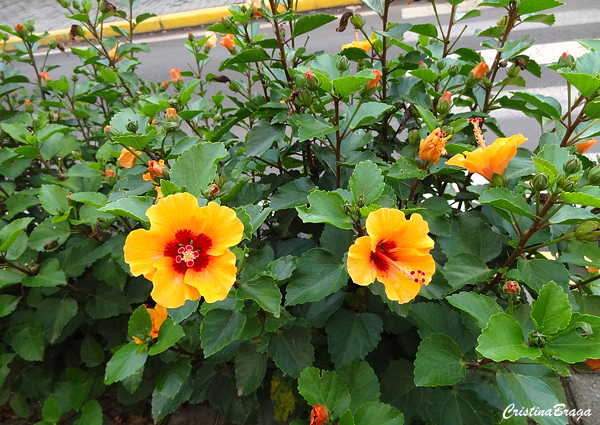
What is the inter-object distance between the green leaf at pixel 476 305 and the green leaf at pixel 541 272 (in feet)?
0.52

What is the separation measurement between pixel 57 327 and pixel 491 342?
1.61 meters

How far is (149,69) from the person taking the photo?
633 cm

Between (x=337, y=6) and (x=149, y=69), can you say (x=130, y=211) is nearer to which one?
(x=149, y=69)

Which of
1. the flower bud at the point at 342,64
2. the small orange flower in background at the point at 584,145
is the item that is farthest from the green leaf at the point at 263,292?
the small orange flower in background at the point at 584,145

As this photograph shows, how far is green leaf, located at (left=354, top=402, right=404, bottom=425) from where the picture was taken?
1.00 metres

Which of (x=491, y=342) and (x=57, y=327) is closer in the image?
(x=491, y=342)

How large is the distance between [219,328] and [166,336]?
0.24m

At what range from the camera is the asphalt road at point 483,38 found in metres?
4.30

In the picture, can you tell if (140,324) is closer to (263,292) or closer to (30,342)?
(263,292)

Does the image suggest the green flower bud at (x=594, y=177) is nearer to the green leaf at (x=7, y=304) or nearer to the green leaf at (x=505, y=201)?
the green leaf at (x=505, y=201)

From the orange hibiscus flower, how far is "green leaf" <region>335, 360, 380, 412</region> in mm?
555

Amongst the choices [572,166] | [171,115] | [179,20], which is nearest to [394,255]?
[572,166]

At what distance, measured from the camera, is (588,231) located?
102cm

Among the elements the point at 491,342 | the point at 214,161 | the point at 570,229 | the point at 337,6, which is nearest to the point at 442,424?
the point at 491,342
